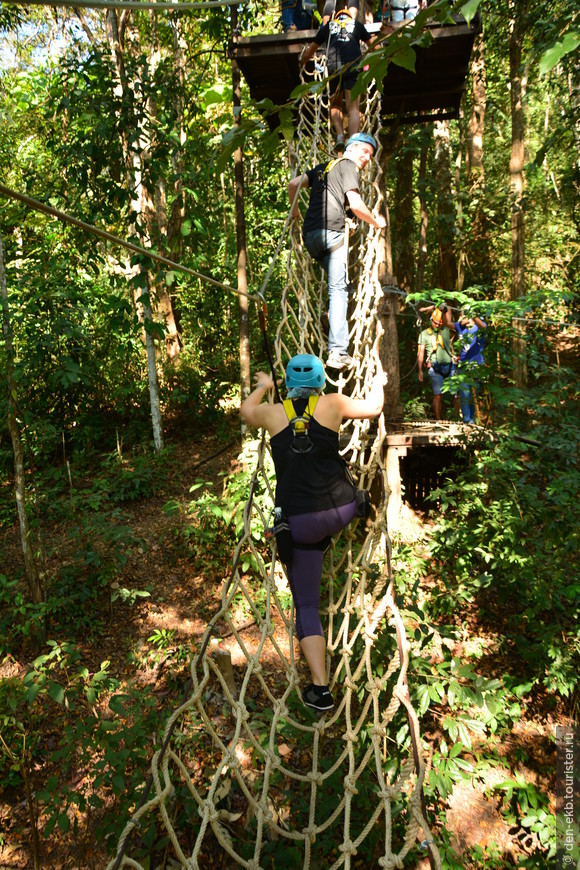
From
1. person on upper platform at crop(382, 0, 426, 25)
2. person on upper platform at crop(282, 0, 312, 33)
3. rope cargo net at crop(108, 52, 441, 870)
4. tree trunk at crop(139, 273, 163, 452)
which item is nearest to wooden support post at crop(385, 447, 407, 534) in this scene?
rope cargo net at crop(108, 52, 441, 870)

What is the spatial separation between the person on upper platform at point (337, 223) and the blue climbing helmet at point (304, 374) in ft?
3.19

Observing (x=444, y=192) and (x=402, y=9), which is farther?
(x=444, y=192)

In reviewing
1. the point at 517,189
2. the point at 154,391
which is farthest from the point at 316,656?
the point at 517,189

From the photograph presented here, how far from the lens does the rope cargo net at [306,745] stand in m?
1.34

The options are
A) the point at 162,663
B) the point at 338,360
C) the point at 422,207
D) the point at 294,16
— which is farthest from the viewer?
the point at 422,207

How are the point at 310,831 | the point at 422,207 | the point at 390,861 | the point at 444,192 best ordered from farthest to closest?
the point at 422,207 < the point at 444,192 < the point at 310,831 < the point at 390,861

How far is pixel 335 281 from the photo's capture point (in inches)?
123

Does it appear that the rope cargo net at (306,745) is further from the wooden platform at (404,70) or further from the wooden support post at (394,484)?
the wooden platform at (404,70)

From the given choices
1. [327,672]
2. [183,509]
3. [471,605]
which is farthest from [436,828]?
[183,509]

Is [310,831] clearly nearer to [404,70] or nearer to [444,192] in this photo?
[404,70]

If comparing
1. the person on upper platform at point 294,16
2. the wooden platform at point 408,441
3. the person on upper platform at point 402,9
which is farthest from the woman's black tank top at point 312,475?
the person on upper platform at point 294,16

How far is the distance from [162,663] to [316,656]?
1911 millimetres

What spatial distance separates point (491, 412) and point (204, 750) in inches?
116

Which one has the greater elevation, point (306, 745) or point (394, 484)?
point (394, 484)
